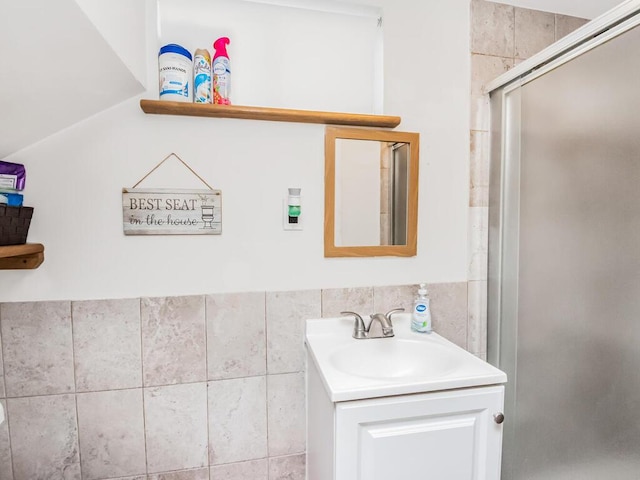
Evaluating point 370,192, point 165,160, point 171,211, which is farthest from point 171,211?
point 370,192

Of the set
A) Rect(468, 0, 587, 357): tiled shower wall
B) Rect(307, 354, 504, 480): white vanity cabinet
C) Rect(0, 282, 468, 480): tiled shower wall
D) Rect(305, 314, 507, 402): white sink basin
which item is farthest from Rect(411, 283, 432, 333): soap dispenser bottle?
Rect(307, 354, 504, 480): white vanity cabinet

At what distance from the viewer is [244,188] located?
1.22m

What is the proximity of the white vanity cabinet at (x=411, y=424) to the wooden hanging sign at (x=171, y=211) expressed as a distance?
61 cm

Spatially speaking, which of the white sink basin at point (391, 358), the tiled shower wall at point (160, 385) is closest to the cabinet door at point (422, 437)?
the white sink basin at point (391, 358)

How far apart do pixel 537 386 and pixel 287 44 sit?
5.20 ft

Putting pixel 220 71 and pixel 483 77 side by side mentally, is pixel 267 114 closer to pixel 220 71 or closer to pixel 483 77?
pixel 220 71

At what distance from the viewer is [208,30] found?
1224 mm

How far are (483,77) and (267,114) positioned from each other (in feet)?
3.07

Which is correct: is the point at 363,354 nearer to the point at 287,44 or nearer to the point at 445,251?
the point at 445,251

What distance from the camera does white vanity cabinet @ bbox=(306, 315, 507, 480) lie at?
88 cm

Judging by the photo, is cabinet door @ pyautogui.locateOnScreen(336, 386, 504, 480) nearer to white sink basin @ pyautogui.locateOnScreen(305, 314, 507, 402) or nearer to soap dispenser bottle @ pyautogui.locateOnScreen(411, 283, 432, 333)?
white sink basin @ pyautogui.locateOnScreen(305, 314, 507, 402)

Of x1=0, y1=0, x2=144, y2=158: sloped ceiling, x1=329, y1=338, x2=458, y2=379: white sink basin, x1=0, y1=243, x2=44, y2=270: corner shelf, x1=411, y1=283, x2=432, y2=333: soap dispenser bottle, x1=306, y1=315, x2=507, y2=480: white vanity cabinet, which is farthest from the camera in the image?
x1=411, y1=283, x2=432, y2=333: soap dispenser bottle

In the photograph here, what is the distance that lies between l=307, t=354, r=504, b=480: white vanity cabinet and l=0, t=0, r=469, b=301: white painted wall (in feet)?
1.66

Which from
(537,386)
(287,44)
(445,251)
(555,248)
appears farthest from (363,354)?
(287,44)
